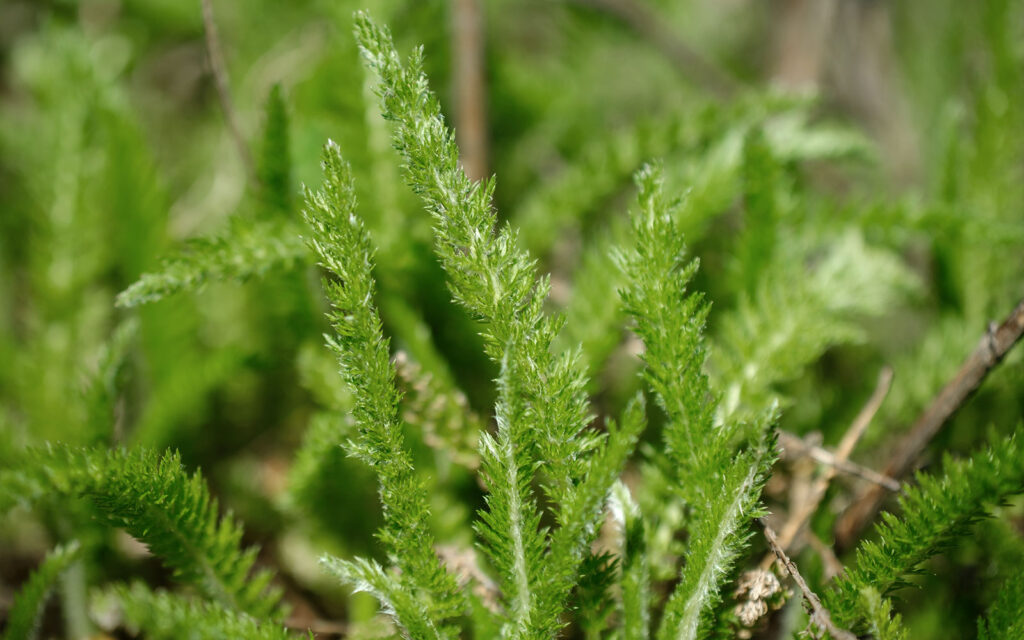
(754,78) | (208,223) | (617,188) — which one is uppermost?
(754,78)

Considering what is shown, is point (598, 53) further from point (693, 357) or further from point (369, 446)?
point (369, 446)

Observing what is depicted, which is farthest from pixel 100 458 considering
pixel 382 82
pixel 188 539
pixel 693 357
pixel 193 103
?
pixel 193 103

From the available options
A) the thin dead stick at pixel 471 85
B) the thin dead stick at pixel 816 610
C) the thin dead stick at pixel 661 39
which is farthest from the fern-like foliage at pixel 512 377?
the thin dead stick at pixel 661 39

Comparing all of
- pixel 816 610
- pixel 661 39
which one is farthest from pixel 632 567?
pixel 661 39

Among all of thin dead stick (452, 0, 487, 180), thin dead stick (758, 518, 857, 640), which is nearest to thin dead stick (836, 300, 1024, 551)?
thin dead stick (758, 518, 857, 640)

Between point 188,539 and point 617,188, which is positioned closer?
point 188,539

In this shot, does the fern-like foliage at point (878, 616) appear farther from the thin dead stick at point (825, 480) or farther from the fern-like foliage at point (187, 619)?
the fern-like foliage at point (187, 619)

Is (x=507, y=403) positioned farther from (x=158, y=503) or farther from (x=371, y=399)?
(x=158, y=503)
